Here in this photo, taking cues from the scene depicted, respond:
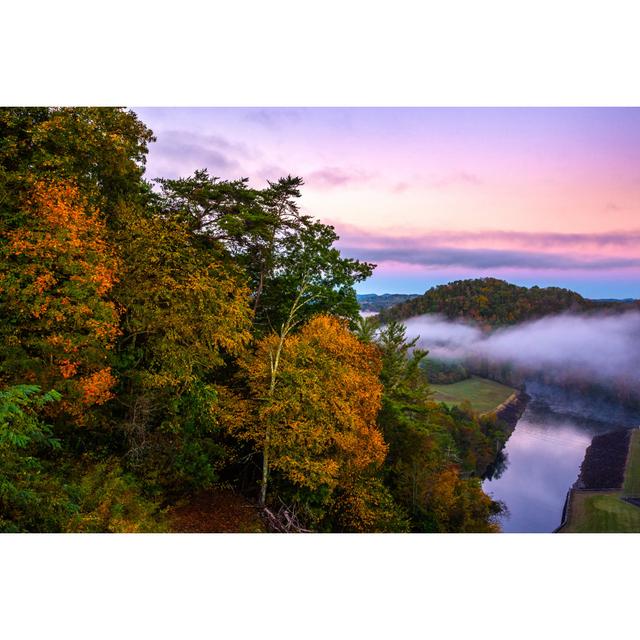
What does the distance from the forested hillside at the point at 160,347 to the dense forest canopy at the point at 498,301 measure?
1.99 meters

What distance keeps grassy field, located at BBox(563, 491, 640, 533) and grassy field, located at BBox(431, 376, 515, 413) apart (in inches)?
133

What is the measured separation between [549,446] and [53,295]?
1028cm

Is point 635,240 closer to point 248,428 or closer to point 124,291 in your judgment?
point 248,428

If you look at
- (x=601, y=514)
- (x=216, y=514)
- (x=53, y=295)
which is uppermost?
(x=53, y=295)

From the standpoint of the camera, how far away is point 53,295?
539 cm

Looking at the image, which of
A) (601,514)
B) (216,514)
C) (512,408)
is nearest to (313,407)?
(216,514)

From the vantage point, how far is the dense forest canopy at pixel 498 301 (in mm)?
8023

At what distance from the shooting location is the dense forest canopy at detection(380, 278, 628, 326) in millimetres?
8023

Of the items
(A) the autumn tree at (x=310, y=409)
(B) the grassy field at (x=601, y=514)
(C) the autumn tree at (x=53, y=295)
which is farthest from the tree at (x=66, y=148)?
(B) the grassy field at (x=601, y=514)

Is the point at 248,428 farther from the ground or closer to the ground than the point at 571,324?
closer to the ground

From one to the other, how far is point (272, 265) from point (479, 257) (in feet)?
14.4

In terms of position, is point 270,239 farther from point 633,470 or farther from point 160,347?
point 633,470
